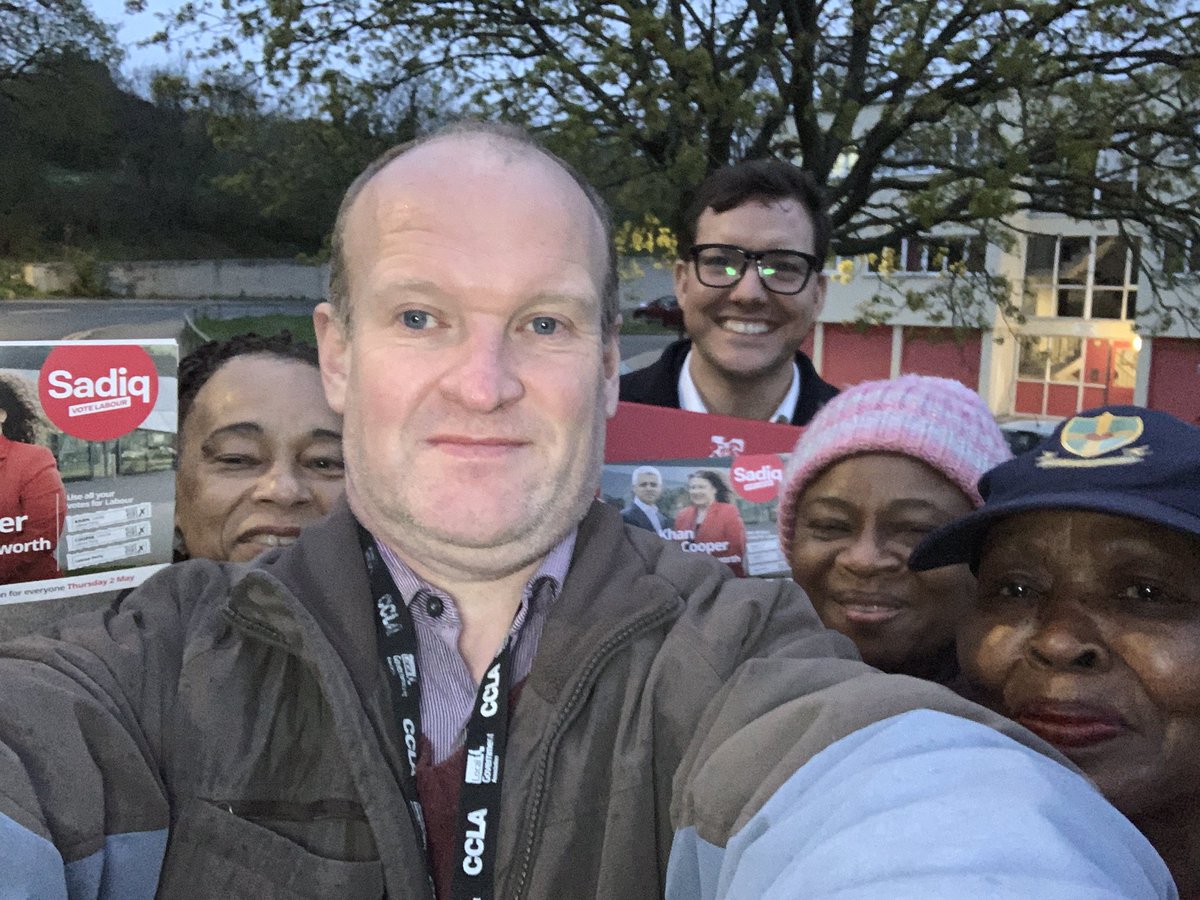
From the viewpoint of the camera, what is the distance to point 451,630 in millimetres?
1631

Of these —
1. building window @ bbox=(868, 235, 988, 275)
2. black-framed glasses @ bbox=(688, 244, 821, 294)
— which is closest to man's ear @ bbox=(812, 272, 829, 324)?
black-framed glasses @ bbox=(688, 244, 821, 294)

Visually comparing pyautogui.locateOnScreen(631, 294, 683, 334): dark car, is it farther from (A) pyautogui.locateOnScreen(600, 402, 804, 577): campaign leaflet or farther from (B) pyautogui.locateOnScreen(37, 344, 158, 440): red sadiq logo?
(B) pyautogui.locateOnScreen(37, 344, 158, 440): red sadiq logo

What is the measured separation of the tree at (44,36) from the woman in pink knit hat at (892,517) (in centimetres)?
856

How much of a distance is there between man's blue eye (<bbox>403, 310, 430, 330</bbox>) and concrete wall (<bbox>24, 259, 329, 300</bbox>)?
6.52 m

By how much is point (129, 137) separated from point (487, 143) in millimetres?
9216

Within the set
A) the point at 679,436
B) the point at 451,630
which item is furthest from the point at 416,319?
the point at 679,436

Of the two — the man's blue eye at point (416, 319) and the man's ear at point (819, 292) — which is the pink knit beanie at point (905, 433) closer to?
the man's ear at point (819, 292)

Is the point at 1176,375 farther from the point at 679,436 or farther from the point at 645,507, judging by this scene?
the point at 645,507

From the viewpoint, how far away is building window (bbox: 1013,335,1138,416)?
26.1 m

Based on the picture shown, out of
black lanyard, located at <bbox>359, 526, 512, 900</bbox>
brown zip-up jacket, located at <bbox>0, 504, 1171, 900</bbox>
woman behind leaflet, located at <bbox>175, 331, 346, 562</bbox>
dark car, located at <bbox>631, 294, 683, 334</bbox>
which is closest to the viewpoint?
brown zip-up jacket, located at <bbox>0, 504, 1171, 900</bbox>

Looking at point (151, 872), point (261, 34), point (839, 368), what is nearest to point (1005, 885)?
point (151, 872)

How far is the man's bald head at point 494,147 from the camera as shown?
168cm

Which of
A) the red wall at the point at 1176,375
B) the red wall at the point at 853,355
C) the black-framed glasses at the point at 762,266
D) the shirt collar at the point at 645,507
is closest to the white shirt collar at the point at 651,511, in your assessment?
the shirt collar at the point at 645,507

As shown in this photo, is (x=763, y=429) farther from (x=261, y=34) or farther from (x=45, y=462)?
(x=261, y=34)
